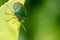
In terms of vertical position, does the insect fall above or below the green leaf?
above

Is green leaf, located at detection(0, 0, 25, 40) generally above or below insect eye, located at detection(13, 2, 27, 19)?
below

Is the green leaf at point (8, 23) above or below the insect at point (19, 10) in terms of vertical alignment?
below

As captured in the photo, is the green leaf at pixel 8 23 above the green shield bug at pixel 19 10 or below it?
below

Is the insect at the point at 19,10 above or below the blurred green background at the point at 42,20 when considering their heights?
above

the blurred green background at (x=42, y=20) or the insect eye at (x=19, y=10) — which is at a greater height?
the insect eye at (x=19, y=10)
